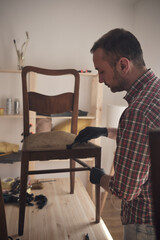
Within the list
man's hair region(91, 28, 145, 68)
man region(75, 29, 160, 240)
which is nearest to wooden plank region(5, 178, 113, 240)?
man region(75, 29, 160, 240)

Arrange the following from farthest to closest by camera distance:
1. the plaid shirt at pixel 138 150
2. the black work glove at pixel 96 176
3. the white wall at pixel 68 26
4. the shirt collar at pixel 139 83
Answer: the white wall at pixel 68 26 < the black work glove at pixel 96 176 < the shirt collar at pixel 139 83 < the plaid shirt at pixel 138 150

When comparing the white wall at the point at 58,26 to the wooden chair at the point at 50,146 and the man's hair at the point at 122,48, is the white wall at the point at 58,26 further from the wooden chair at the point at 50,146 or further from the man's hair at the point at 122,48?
the man's hair at the point at 122,48

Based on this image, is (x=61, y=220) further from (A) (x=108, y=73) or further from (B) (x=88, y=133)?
(A) (x=108, y=73)

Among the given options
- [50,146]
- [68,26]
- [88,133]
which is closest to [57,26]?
[68,26]

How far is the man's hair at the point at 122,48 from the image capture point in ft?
3.03

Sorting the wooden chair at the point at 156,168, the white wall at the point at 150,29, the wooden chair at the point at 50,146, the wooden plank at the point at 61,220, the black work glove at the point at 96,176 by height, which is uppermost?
the white wall at the point at 150,29

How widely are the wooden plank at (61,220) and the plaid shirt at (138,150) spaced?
0.48 meters

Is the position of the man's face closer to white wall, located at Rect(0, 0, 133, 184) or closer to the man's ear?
the man's ear

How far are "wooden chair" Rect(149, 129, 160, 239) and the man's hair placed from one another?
694 millimetres

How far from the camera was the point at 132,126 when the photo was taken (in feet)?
2.45

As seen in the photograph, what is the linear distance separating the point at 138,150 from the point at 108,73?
0.42m

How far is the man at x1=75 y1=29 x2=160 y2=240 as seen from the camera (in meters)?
0.75

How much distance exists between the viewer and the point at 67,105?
1.55 metres

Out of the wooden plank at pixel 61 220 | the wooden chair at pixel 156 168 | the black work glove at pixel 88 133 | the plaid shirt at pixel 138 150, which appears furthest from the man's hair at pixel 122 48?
the wooden plank at pixel 61 220
